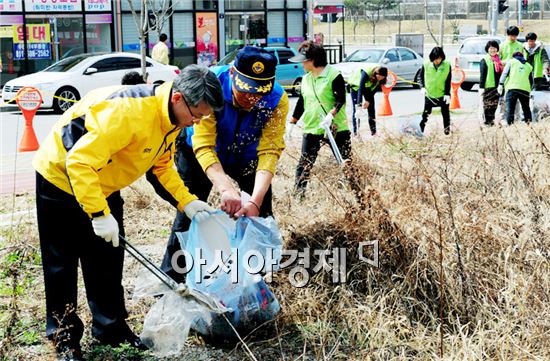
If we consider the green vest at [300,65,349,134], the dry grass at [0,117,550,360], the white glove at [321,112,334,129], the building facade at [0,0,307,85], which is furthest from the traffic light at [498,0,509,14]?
the dry grass at [0,117,550,360]

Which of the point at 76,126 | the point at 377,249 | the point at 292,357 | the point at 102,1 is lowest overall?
the point at 292,357

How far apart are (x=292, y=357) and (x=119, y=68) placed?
603 inches

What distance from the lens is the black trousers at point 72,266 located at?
3752 millimetres

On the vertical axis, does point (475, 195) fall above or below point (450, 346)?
above

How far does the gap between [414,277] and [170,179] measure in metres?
1.42

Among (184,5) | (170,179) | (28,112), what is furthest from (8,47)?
(170,179)

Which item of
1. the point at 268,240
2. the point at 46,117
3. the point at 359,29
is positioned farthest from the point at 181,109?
the point at 359,29

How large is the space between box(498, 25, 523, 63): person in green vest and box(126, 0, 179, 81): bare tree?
6328 millimetres

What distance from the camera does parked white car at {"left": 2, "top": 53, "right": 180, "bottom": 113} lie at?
16973 millimetres

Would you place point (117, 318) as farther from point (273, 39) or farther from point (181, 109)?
point (273, 39)

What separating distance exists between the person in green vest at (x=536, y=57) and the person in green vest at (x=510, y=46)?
309mm

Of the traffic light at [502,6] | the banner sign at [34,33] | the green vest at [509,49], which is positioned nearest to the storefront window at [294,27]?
the traffic light at [502,6]

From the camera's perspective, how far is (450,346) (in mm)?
3801

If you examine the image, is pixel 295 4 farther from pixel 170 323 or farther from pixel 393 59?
pixel 170 323
